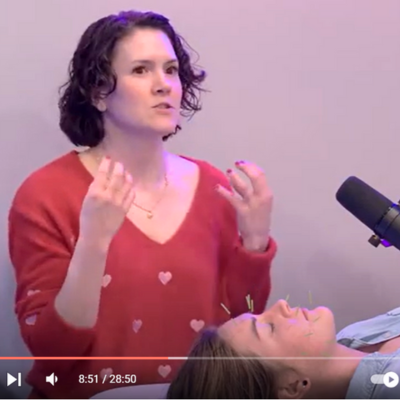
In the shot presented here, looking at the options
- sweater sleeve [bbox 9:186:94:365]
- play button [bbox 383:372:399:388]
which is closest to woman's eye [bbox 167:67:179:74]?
sweater sleeve [bbox 9:186:94:365]

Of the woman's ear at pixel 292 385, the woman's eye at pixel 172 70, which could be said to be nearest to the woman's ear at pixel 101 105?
the woman's eye at pixel 172 70

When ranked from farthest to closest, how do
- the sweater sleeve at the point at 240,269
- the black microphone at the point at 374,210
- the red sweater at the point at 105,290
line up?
the sweater sleeve at the point at 240,269 < the red sweater at the point at 105,290 < the black microphone at the point at 374,210

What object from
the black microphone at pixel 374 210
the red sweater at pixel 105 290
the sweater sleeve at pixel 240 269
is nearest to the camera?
the black microphone at pixel 374 210

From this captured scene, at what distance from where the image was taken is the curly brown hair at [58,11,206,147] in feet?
3.20

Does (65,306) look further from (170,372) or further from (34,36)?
(34,36)

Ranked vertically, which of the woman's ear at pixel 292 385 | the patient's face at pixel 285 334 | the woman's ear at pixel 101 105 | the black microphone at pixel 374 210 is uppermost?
the woman's ear at pixel 101 105

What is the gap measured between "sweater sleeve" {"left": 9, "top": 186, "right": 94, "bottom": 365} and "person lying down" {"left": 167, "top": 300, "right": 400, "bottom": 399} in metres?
0.17

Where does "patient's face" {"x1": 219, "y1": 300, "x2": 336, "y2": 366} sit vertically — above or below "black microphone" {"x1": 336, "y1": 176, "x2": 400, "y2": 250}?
below

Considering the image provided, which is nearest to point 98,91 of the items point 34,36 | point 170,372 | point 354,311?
point 34,36

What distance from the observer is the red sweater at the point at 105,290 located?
92 centimetres

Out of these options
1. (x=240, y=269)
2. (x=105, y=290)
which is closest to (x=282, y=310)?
(x=240, y=269)

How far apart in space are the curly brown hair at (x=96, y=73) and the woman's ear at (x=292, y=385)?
0.47 m

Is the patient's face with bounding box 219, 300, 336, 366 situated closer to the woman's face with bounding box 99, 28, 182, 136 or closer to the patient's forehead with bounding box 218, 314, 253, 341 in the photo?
the patient's forehead with bounding box 218, 314, 253, 341

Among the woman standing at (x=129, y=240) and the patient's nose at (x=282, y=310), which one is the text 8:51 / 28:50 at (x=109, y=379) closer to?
the woman standing at (x=129, y=240)
